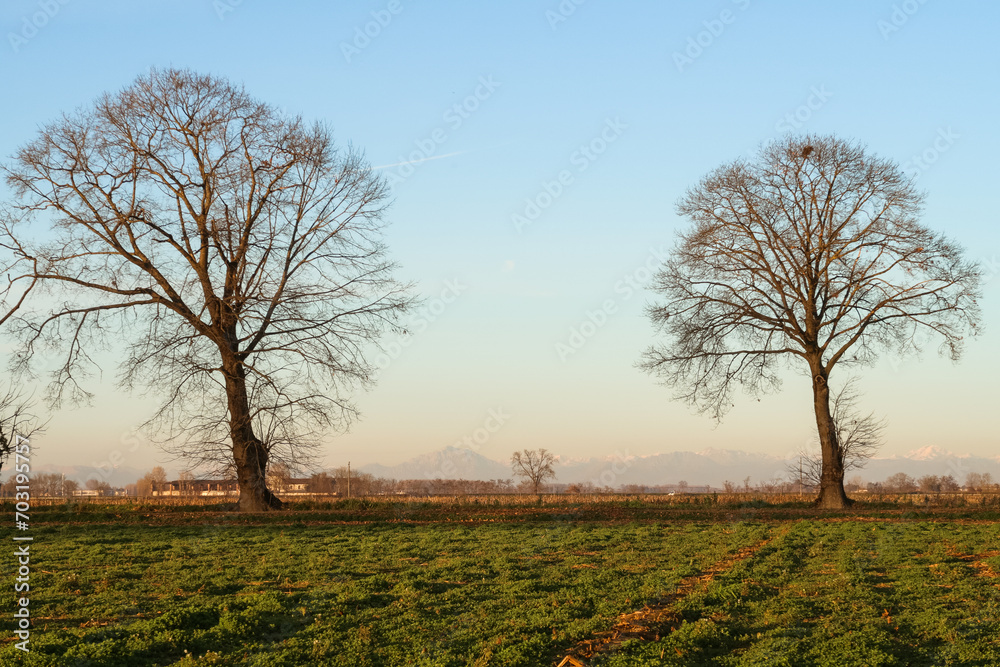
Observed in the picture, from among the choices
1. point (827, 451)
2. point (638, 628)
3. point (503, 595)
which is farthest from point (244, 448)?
point (827, 451)

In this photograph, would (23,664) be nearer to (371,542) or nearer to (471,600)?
(471,600)

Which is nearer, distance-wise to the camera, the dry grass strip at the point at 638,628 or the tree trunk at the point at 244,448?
the dry grass strip at the point at 638,628

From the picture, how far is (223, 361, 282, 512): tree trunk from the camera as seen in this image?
25.4 m

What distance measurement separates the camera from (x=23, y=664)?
7.07 m

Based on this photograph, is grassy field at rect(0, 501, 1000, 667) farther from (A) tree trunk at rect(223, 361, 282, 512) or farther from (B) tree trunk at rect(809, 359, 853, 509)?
(B) tree trunk at rect(809, 359, 853, 509)

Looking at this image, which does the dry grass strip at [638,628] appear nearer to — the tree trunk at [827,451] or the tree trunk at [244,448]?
→ the tree trunk at [244,448]

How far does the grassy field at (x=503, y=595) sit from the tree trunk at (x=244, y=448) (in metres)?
5.62

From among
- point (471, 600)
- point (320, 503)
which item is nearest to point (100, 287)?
point (320, 503)

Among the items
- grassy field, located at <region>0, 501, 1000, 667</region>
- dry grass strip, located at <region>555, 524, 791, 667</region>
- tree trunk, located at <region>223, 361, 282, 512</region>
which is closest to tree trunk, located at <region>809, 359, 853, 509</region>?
grassy field, located at <region>0, 501, 1000, 667</region>

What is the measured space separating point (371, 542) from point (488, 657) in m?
10.2

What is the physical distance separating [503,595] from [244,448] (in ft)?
56.6

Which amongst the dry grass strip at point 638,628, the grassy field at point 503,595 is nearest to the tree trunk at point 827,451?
the grassy field at point 503,595

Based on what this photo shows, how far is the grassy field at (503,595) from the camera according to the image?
7754mm

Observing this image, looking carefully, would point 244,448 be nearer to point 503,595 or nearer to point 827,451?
point 503,595
